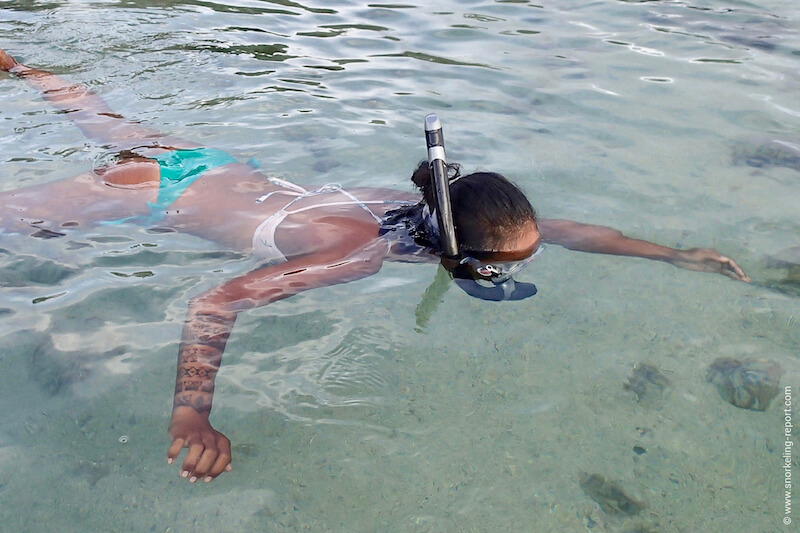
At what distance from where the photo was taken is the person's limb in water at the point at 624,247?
12.2ft

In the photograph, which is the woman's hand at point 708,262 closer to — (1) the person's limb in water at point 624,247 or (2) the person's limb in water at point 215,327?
(1) the person's limb in water at point 624,247

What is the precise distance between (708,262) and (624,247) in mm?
433

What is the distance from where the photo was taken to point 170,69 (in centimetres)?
638

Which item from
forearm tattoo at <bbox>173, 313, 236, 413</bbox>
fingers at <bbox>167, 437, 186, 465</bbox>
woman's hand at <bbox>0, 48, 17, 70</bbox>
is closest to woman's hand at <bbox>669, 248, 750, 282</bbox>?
forearm tattoo at <bbox>173, 313, 236, 413</bbox>

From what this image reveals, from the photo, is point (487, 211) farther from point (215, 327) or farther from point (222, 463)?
point (222, 463)

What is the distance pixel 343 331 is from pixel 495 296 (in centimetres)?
75

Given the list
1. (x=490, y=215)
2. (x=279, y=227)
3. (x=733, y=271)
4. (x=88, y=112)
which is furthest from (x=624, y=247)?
(x=88, y=112)

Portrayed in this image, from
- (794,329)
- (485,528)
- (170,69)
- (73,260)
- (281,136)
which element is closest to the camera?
(485,528)

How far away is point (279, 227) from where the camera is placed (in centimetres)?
369

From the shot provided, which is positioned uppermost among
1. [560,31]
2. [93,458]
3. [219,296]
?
[560,31]

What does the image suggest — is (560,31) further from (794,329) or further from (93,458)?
(93,458)

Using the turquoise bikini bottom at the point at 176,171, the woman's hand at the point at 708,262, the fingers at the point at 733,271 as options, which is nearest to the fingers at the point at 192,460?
the turquoise bikini bottom at the point at 176,171

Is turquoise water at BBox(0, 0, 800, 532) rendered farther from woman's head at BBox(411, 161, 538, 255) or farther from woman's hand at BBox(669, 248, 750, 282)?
woman's head at BBox(411, 161, 538, 255)

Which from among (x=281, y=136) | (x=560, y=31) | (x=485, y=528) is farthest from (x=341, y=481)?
(x=560, y=31)
